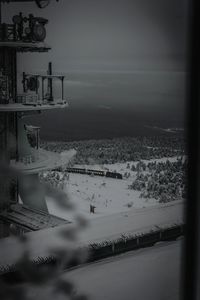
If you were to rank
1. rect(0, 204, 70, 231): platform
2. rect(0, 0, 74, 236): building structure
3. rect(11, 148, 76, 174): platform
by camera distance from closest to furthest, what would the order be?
rect(0, 0, 74, 236): building structure → rect(0, 204, 70, 231): platform → rect(11, 148, 76, 174): platform

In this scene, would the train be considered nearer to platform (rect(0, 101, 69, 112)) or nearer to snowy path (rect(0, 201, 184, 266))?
platform (rect(0, 101, 69, 112))

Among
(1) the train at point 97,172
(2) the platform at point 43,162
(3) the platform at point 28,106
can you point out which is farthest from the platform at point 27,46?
(1) the train at point 97,172

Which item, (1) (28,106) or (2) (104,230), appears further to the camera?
(1) (28,106)

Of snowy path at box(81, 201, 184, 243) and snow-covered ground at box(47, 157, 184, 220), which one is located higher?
snowy path at box(81, 201, 184, 243)

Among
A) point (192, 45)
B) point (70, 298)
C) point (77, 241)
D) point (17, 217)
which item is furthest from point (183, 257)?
point (17, 217)

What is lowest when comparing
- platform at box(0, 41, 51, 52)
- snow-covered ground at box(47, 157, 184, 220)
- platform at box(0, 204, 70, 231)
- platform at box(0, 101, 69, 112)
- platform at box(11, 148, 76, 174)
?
snow-covered ground at box(47, 157, 184, 220)

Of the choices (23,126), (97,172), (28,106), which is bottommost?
(97,172)

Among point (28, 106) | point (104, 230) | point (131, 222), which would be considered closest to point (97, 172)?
point (28, 106)

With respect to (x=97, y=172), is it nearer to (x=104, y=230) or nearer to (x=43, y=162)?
(x=43, y=162)

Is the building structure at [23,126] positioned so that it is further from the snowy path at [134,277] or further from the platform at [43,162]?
the snowy path at [134,277]

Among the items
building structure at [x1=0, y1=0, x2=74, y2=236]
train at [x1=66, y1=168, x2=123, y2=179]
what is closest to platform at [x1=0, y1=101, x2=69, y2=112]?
building structure at [x1=0, y1=0, x2=74, y2=236]
